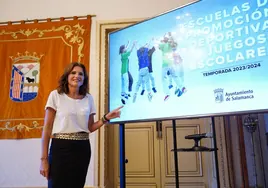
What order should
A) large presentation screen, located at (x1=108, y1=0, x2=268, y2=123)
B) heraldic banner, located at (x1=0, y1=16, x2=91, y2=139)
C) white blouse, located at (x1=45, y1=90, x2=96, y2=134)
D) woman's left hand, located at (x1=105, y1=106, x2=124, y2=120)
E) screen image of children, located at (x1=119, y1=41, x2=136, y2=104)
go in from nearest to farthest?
large presentation screen, located at (x1=108, y1=0, x2=268, y2=123) < white blouse, located at (x1=45, y1=90, x2=96, y2=134) < woman's left hand, located at (x1=105, y1=106, x2=124, y2=120) < screen image of children, located at (x1=119, y1=41, x2=136, y2=104) < heraldic banner, located at (x1=0, y1=16, x2=91, y2=139)

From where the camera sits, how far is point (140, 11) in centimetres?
315

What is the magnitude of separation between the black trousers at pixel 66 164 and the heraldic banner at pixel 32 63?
5.07 feet

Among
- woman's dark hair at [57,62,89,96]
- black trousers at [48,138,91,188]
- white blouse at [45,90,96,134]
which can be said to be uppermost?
woman's dark hair at [57,62,89,96]

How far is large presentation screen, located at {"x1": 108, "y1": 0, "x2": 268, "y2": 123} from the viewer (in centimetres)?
149

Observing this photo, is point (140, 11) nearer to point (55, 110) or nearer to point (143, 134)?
point (143, 134)

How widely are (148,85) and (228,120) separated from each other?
52.5 inches

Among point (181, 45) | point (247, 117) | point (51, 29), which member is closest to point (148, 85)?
point (181, 45)

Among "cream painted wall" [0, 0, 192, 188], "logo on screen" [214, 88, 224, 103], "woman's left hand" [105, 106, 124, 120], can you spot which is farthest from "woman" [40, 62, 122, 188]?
"cream painted wall" [0, 0, 192, 188]

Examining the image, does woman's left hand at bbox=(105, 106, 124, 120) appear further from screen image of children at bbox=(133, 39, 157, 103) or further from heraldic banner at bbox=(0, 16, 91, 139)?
heraldic banner at bbox=(0, 16, 91, 139)

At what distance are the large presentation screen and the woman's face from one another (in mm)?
427

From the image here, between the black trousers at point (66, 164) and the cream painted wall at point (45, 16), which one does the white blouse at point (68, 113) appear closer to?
the black trousers at point (66, 164)

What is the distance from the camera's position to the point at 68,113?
164cm

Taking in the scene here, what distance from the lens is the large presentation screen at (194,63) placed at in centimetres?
149

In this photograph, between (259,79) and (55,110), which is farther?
(55,110)
